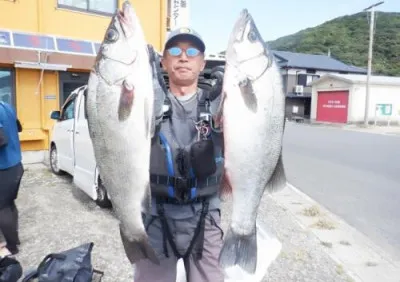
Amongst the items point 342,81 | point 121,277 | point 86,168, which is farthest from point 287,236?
point 342,81

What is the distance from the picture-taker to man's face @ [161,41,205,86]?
6.48 feet

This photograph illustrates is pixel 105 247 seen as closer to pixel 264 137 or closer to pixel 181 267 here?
pixel 181 267

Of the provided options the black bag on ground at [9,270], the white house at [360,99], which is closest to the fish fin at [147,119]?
the black bag on ground at [9,270]

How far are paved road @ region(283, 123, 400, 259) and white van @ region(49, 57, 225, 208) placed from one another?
3.38 metres

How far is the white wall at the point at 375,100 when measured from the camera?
28031 millimetres

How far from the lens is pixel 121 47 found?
1567 mm

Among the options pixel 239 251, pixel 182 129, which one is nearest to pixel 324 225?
pixel 239 251

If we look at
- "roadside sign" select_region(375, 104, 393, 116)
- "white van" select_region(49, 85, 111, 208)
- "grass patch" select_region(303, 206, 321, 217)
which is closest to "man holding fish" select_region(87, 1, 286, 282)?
"white van" select_region(49, 85, 111, 208)

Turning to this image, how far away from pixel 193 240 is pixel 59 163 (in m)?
6.31

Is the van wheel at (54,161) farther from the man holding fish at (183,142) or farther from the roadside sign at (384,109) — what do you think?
the roadside sign at (384,109)

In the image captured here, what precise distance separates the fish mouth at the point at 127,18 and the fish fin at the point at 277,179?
99cm

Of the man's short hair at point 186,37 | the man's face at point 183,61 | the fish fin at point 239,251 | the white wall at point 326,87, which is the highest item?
the white wall at point 326,87

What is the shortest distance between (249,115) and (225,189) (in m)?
0.41

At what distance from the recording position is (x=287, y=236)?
4684 millimetres
